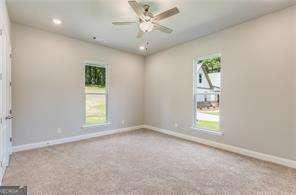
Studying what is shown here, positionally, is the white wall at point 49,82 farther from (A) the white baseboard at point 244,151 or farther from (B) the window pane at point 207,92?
(B) the window pane at point 207,92

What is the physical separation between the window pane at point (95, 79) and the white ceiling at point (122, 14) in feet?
3.59

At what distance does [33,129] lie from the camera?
4691 millimetres

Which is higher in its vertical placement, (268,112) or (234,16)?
(234,16)

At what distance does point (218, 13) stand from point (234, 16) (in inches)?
14.9

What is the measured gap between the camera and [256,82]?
3.98m

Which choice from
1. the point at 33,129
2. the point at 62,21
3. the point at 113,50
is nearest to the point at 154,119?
the point at 113,50

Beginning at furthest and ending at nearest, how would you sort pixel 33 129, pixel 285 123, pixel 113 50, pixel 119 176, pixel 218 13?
pixel 113 50, pixel 33 129, pixel 218 13, pixel 285 123, pixel 119 176

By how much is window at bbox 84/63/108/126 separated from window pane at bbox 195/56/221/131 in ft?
9.57

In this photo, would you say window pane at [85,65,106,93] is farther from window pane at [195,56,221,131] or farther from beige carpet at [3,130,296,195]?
window pane at [195,56,221,131]

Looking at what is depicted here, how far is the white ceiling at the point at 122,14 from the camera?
3480 millimetres

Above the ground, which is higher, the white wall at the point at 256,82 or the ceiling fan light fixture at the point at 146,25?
the ceiling fan light fixture at the point at 146,25

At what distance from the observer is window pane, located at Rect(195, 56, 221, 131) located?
506cm

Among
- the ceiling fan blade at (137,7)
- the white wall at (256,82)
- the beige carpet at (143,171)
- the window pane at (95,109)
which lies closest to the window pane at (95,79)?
the window pane at (95,109)

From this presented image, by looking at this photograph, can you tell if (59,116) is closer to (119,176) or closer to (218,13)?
(119,176)
